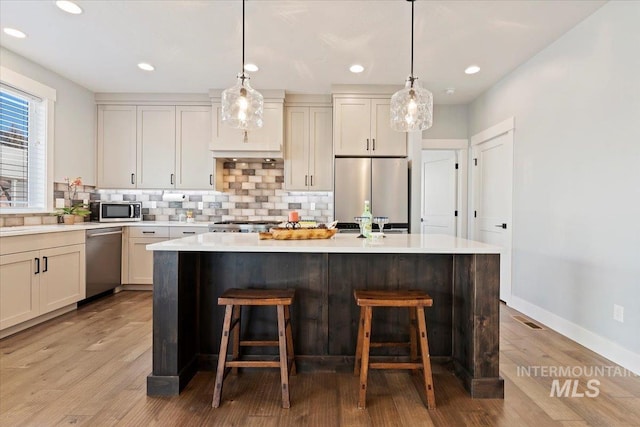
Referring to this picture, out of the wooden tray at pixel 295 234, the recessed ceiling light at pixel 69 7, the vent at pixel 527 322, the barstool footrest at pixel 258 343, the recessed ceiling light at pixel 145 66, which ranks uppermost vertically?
the recessed ceiling light at pixel 145 66

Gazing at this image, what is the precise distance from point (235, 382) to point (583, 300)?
9.04ft

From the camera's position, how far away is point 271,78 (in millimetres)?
4082

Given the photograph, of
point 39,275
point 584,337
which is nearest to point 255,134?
point 39,275

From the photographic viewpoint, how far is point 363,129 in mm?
4289

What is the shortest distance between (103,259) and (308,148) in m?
2.86

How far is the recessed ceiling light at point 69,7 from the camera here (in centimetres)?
258

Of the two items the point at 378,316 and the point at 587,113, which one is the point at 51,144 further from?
the point at 587,113

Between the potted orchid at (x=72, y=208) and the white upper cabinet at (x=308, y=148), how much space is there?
8.26ft

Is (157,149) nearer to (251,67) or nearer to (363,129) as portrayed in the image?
(251,67)

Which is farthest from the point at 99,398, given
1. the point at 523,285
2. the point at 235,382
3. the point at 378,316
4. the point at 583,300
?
the point at 523,285

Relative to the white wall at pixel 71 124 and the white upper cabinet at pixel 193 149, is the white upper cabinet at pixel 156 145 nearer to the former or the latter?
the white upper cabinet at pixel 193 149

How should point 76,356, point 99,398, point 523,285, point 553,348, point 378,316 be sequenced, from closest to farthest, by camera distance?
1. point 99,398
2. point 378,316
3. point 76,356
4. point 553,348
5. point 523,285

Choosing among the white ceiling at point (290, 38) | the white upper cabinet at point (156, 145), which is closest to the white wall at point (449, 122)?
the white ceiling at point (290, 38)

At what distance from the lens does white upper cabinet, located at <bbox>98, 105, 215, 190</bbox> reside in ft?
15.3
